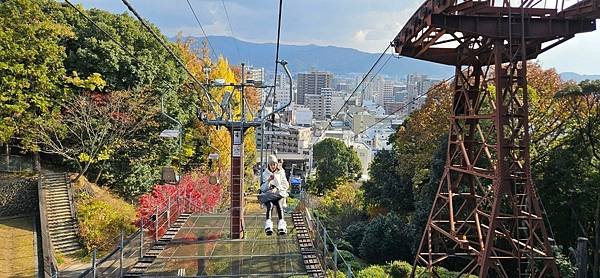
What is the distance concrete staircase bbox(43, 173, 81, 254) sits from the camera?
16.2 meters

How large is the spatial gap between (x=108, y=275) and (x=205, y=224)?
2.90 metres

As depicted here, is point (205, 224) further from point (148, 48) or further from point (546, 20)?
point (148, 48)

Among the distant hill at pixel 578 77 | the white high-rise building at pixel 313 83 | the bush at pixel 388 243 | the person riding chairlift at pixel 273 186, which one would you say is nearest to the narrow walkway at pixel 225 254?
the person riding chairlift at pixel 273 186

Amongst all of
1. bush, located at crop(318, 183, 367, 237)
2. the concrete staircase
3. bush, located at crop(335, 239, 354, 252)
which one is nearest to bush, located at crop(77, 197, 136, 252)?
the concrete staircase

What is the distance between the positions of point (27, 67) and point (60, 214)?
18.4 ft

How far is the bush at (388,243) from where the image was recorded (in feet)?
59.1

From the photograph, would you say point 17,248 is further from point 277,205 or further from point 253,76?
point 253,76

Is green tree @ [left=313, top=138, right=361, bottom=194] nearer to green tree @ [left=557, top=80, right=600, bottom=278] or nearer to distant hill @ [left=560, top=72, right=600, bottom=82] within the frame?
distant hill @ [left=560, top=72, right=600, bottom=82]

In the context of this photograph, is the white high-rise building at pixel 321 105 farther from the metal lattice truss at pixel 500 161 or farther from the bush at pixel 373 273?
the metal lattice truss at pixel 500 161

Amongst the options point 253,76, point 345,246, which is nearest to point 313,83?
point 253,76

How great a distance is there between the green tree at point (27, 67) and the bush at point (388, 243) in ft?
44.1

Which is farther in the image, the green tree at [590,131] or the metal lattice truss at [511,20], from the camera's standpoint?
the green tree at [590,131]

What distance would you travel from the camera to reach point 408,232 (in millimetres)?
17688

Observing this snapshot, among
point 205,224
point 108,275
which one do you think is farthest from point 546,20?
point 108,275
